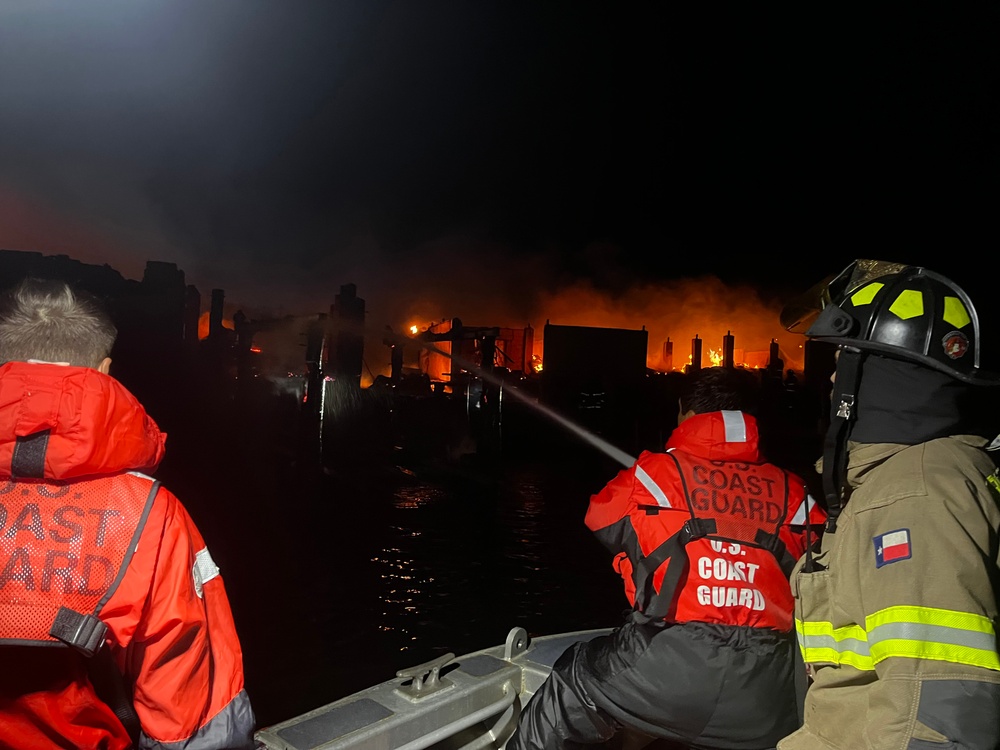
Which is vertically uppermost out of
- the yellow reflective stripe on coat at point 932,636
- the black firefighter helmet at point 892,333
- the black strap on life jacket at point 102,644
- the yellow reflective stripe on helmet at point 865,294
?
the yellow reflective stripe on helmet at point 865,294

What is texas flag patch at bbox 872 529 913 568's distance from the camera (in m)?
1.35

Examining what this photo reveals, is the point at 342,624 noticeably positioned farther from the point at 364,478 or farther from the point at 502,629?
the point at 364,478

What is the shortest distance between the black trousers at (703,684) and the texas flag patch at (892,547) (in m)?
1.00

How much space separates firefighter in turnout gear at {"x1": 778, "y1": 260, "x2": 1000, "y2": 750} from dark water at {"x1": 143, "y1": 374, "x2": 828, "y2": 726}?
4.92 m

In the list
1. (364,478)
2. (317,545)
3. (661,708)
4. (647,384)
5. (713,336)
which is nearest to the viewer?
(661,708)

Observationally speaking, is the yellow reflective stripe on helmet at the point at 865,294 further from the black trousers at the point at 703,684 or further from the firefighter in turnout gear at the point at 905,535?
the black trousers at the point at 703,684

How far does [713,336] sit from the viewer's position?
49.5m

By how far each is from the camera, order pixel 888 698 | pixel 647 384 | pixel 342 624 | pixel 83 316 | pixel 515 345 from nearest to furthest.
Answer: pixel 888 698
pixel 83 316
pixel 342 624
pixel 647 384
pixel 515 345

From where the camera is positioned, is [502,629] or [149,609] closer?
[149,609]

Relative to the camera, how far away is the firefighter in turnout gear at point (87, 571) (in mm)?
1413

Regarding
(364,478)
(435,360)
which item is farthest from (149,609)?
(435,360)

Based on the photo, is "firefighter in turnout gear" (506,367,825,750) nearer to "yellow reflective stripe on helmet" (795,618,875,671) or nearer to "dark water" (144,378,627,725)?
"yellow reflective stripe on helmet" (795,618,875,671)

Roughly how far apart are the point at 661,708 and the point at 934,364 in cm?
146

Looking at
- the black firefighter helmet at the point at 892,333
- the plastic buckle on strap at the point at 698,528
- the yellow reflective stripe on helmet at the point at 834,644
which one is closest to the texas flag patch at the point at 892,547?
the yellow reflective stripe on helmet at the point at 834,644
